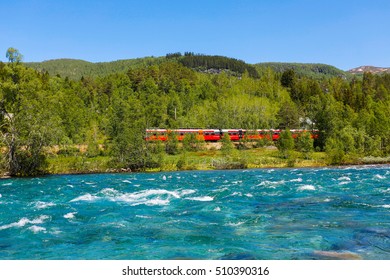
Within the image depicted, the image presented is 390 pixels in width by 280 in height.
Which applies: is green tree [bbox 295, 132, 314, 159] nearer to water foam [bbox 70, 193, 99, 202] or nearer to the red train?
the red train

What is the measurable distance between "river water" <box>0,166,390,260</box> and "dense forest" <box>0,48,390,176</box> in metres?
26.9

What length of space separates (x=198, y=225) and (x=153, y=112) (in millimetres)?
108626

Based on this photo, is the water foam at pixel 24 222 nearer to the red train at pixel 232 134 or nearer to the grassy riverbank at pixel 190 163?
the grassy riverbank at pixel 190 163

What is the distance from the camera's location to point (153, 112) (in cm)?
12706

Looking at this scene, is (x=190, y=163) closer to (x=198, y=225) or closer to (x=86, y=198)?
(x=86, y=198)

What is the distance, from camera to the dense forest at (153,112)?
56938 millimetres

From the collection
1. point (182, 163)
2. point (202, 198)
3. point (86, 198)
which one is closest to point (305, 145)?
point (182, 163)

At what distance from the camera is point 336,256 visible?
46.2ft

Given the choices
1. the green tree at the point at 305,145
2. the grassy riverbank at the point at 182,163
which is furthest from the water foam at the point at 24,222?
the green tree at the point at 305,145

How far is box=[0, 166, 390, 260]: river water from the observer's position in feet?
50.2

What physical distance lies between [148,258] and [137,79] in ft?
523

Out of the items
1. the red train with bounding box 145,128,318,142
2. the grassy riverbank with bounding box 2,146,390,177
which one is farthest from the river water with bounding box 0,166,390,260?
the red train with bounding box 145,128,318,142
